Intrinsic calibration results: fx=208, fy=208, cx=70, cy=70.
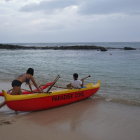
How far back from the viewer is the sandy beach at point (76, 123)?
4531 mm

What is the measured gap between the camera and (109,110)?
6473 millimetres

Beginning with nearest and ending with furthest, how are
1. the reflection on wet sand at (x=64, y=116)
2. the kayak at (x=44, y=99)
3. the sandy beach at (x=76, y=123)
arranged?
the sandy beach at (x=76, y=123) < the reflection on wet sand at (x=64, y=116) < the kayak at (x=44, y=99)

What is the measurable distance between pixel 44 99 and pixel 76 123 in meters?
1.47

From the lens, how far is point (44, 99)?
634cm

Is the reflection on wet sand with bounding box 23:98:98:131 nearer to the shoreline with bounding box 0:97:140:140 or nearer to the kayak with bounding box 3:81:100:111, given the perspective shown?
the shoreline with bounding box 0:97:140:140

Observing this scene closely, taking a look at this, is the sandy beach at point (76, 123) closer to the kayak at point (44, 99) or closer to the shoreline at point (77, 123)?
the shoreline at point (77, 123)

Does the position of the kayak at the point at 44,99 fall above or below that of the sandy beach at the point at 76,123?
above

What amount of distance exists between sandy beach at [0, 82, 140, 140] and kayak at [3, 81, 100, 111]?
175 millimetres

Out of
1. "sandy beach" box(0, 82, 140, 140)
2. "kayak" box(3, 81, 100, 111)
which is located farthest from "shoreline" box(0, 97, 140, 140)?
"kayak" box(3, 81, 100, 111)

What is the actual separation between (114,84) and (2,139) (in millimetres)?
7074

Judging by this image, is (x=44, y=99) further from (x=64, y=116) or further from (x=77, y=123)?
(x=77, y=123)

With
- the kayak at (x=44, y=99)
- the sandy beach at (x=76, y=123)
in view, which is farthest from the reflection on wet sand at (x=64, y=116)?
the kayak at (x=44, y=99)

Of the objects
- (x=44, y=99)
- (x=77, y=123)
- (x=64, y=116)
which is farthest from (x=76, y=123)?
(x=44, y=99)

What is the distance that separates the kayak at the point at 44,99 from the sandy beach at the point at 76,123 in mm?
175
